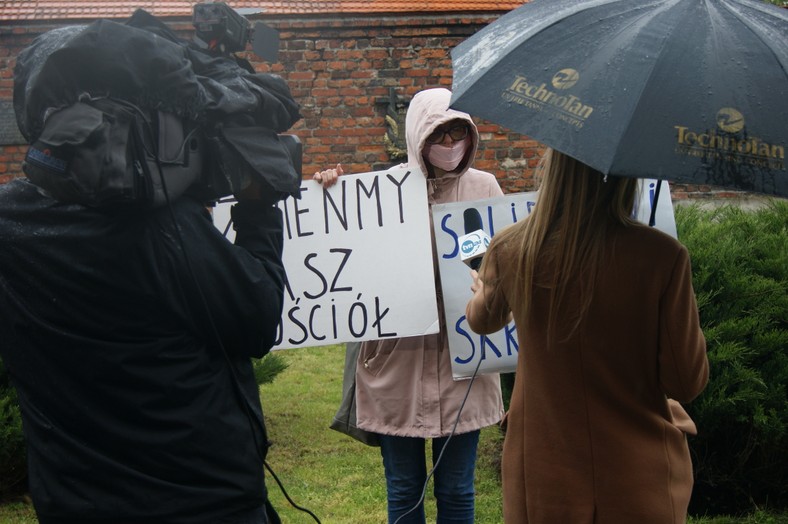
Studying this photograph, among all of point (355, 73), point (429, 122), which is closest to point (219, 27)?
point (429, 122)

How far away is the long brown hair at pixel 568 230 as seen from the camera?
2059 millimetres

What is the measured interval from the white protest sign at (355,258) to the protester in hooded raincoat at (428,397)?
0.11 metres

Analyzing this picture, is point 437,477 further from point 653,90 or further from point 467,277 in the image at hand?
point 653,90

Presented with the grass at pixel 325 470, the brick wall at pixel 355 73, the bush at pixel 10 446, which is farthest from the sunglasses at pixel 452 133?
the brick wall at pixel 355 73

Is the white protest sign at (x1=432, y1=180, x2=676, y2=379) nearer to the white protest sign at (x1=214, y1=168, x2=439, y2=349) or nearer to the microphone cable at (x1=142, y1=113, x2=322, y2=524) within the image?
the white protest sign at (x1=214, y1=168, x2=439, y2=349)

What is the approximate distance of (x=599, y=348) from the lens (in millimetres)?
2076

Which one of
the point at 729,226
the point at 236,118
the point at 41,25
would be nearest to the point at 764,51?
the point at 236,118

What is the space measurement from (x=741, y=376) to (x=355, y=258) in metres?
1.85

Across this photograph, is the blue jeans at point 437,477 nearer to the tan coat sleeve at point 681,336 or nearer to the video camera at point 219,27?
the tan coat sleeve at point 681,336

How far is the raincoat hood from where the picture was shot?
3.22 m

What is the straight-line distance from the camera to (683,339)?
2018 millimetres

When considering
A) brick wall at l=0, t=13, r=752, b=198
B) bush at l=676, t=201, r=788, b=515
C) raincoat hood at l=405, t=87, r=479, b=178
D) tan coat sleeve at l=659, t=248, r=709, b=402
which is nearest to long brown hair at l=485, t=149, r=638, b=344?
tan coat sleeve at l=659, t=248, r=709, b=402

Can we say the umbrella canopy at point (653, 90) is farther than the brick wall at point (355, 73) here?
No

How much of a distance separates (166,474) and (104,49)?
835 millimetres
